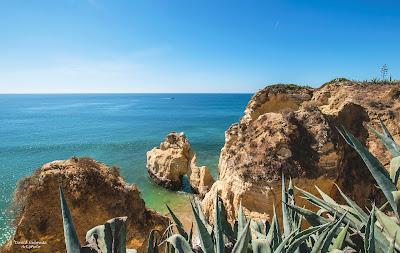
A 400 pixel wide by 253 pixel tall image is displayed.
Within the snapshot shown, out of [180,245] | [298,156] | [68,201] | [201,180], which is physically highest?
[180,245]

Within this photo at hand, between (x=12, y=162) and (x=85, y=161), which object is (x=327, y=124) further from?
(x=12, y=162)

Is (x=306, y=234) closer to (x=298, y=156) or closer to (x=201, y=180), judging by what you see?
(x=298, y=156)

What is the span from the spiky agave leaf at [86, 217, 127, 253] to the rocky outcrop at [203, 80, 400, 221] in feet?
18.4

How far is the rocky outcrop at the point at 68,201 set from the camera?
804 centimetres

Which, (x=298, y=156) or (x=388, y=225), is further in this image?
(x=298, y=156)

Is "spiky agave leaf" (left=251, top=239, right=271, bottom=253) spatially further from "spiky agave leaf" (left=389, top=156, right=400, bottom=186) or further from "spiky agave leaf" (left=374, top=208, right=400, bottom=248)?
"spiky agave leaf" (left=389, top=156, right=400, bottom=186)

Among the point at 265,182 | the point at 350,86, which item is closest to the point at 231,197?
the point at 265,182

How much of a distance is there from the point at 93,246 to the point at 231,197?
783cm

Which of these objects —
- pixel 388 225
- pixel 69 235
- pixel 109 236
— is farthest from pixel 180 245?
pixel 388 225

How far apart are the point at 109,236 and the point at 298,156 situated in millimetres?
8223

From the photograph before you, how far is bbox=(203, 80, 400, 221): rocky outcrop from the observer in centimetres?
884

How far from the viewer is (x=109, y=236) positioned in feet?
6.57

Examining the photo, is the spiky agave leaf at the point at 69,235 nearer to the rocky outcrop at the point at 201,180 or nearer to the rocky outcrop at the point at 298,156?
the rocky outcrop at the point at 298,156

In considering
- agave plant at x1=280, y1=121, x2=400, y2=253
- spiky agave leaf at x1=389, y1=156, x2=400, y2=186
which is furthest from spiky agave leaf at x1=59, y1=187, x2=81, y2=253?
spiky agave leaf at x1=389, y1=156, x2=400, y2=186
